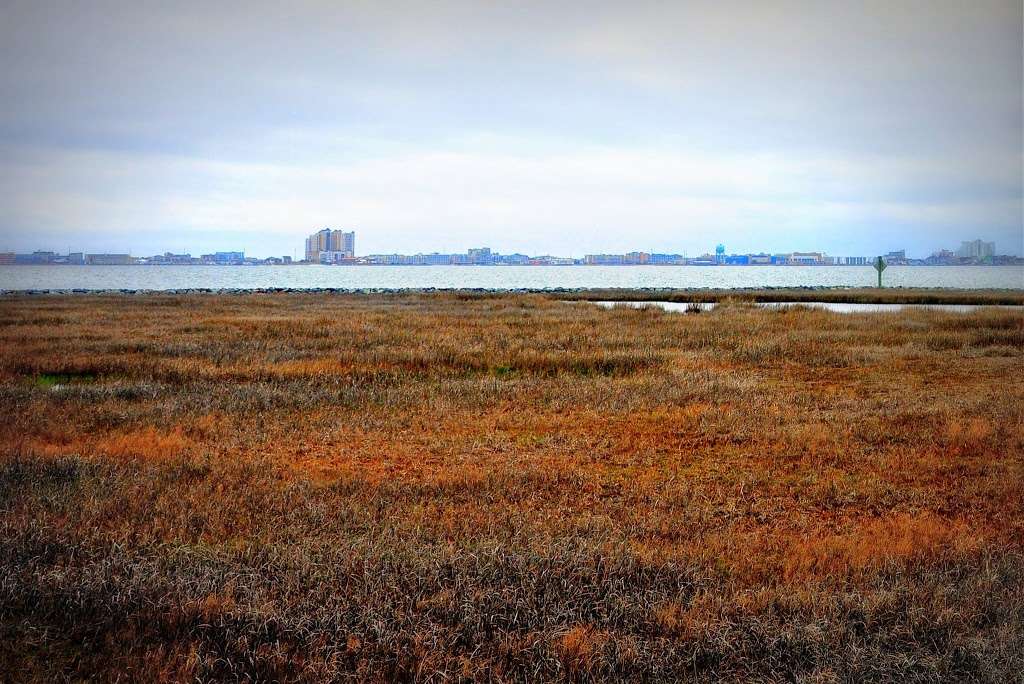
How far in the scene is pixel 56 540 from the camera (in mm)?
7453

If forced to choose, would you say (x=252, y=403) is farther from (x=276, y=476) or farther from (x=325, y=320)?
(x=325, y=320)

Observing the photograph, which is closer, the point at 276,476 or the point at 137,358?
the point at 276,476

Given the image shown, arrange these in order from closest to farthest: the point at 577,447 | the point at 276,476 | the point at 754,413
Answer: the point at 276,476, the point at 577,447, the point at 754,413

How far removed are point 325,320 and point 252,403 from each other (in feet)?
82.3

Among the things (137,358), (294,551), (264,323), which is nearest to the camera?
(294,551)

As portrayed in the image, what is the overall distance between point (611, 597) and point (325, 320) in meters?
37.4

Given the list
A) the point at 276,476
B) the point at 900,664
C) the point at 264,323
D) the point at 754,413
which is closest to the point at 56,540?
the point at 276,476

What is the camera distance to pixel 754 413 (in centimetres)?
1666

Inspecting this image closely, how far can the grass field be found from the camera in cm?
572

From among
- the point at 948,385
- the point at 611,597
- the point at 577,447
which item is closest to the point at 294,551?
the point at 611,597

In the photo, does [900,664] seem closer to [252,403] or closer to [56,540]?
[56,540]

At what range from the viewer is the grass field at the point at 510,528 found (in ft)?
18.8

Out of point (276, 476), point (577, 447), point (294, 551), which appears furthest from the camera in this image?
point (577, 447)

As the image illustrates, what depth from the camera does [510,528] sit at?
27.7 feet
